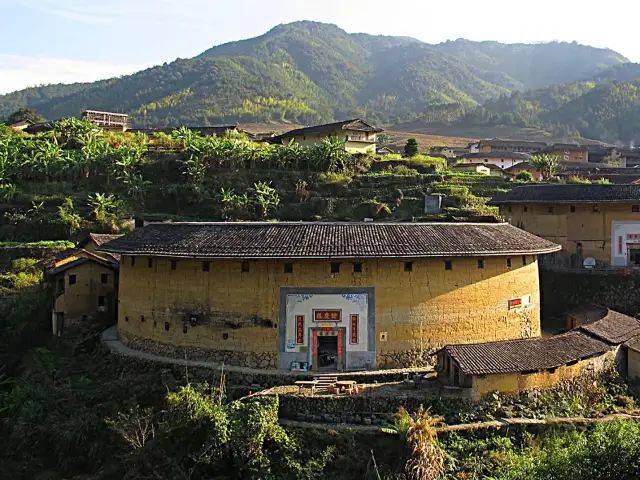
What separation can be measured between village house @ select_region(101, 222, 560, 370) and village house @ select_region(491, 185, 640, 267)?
37.0 ft

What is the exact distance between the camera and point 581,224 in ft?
102

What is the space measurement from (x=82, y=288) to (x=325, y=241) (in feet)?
37.7

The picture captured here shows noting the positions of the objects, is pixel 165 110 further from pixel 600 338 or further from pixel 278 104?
pixel 600 338

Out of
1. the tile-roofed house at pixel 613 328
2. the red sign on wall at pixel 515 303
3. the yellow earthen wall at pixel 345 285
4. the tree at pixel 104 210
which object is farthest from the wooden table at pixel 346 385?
the tree at pixel 104 210

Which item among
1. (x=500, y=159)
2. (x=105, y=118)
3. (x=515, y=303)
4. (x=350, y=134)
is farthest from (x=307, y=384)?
(x=105, y=118)

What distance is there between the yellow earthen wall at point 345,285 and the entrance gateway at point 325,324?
0.75ft

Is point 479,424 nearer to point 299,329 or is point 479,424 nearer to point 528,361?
point 528,361

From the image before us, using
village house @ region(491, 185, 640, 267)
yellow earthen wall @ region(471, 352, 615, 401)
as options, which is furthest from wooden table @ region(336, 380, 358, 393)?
village house @ region(491, 185, 640, 267)

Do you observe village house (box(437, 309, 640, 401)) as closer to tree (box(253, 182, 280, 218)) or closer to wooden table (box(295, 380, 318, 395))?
wooden table (box(295, 380, 318, 395))

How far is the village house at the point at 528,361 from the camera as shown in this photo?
17.6m

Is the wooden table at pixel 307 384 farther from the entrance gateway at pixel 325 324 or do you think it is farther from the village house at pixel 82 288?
the village house at pixel 82 288

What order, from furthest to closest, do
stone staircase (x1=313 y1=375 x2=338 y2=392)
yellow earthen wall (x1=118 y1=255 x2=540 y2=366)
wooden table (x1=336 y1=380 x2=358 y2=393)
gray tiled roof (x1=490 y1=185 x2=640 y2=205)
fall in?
gray tiled roof (x1=490 y1=185 x2=640 y2=205) < yellow earthen wall (x1=118 y1=255 x2=540 y2=366) < stone staircase (x1=313 y1=375 x2=338 y2=392) < wooden table (x1=336 y1=380 x2=358 y2=393)

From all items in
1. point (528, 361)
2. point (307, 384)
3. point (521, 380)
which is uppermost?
point (528, 361)

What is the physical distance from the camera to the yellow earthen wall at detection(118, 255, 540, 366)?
19.6 m
